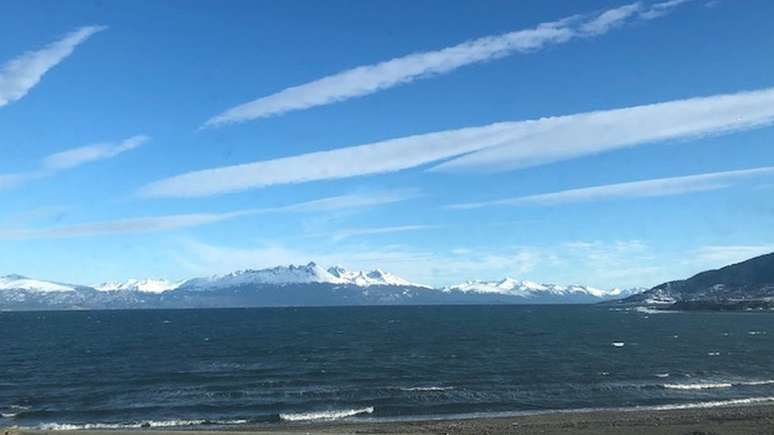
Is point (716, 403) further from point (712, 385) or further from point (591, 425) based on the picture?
point (591, 425)

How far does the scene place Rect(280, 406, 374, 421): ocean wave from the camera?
5297 cm

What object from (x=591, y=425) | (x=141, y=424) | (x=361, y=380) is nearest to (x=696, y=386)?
(x=591, y=425)

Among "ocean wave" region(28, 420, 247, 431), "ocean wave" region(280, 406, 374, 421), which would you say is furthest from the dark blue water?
"ocean wave" region(28, 420, 247, 431)

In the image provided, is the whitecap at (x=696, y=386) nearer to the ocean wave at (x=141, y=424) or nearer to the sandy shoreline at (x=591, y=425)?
the sandy shoreline at (x=591, y=425)

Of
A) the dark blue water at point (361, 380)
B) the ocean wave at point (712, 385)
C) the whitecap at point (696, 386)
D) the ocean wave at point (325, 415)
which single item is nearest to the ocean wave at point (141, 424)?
the dark blue water at point (361, 380)

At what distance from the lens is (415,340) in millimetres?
130875

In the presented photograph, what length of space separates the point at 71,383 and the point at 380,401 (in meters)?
37.0

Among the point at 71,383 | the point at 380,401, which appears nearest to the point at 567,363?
the point at 380,401

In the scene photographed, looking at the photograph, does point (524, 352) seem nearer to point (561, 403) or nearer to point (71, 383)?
point (561, 403)

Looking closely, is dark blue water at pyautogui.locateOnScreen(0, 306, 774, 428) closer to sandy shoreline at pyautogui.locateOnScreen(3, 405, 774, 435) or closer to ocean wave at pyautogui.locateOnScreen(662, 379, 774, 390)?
ocean wave at pyautogui.locateOnScreen(662, 379, 774, 390)

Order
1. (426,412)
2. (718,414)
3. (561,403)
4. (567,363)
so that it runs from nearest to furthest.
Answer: (718,414)
(426,412)
(561,403)
(567,363)

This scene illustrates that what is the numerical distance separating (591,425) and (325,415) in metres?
20.6

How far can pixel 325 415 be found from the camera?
54.0 metres

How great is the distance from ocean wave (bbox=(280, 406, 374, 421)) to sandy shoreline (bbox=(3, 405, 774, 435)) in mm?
2518
